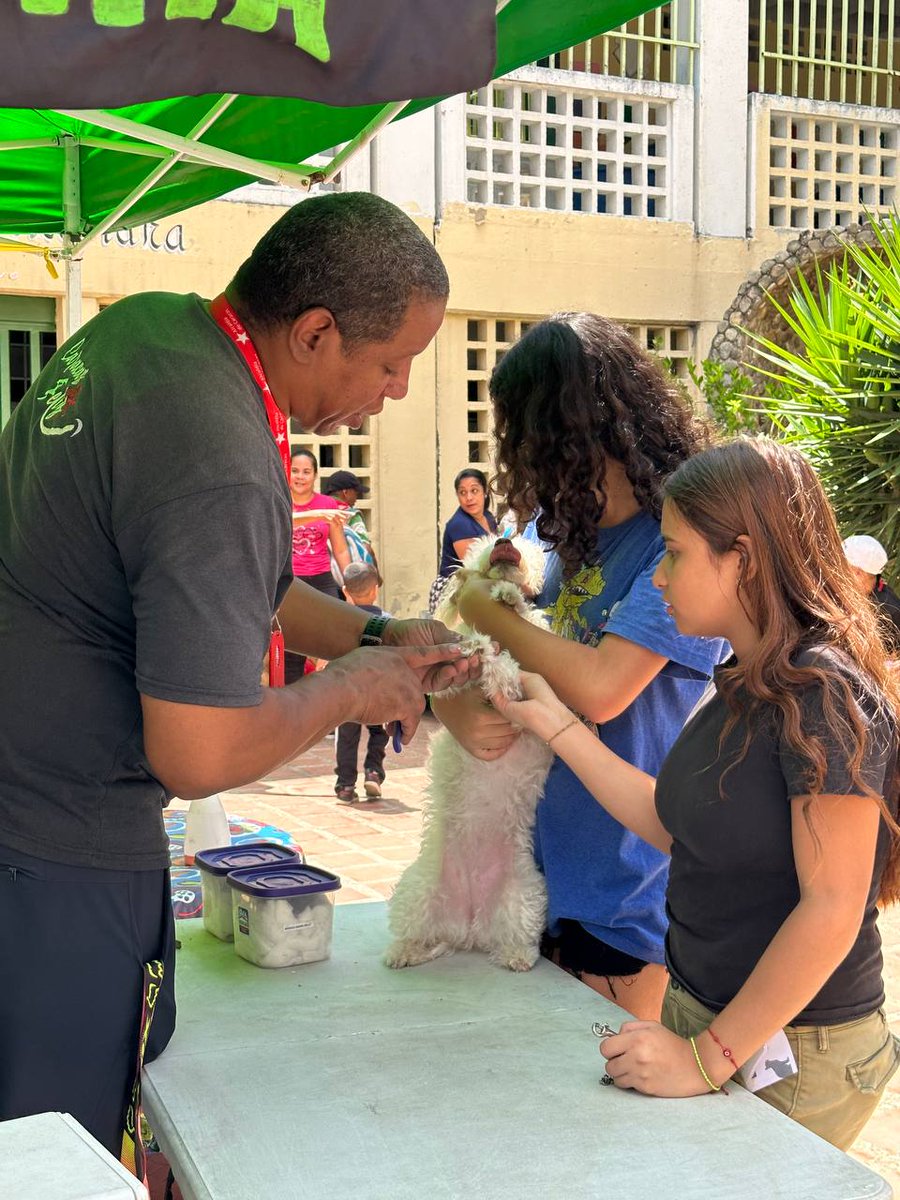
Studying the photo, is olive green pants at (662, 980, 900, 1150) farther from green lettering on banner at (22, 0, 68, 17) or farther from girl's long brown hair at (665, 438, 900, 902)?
green lettering on banner at (22, 0, 68, 17)

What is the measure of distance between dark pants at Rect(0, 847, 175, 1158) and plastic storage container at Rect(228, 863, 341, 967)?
0.43 m

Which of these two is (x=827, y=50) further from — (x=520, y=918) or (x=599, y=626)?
(x=520, y=918)

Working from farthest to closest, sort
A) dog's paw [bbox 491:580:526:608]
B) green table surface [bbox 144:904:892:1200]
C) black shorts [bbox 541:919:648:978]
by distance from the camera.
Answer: dog's paw [bbox 491:580:526:608], black shorts [bbox 541:919:648:978], green table surface [bbox 144:904:892:1200]

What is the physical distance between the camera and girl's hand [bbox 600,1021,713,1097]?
1.81m

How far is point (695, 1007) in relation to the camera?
6.59ft

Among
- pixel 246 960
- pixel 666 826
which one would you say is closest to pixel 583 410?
pixel 666 826

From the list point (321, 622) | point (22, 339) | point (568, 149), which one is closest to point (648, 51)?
point (568, 149)

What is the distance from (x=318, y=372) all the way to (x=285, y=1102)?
3.58 ft

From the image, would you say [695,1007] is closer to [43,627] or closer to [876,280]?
[43,627]

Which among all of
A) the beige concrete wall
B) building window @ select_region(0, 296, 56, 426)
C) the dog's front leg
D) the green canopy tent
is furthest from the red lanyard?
the beige concrete wall

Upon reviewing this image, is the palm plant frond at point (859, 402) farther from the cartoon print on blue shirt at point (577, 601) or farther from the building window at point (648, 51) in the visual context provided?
the cartoon print on blue shirt at point (577, 601)

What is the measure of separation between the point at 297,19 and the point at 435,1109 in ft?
4.66

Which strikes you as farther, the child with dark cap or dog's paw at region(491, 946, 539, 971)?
the child with dark cap

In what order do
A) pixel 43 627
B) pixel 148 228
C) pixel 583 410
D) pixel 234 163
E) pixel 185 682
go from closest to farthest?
pixel 185 682, pixel 43 627, pixel 583 410, pixel 234 163, pixel 148 228
